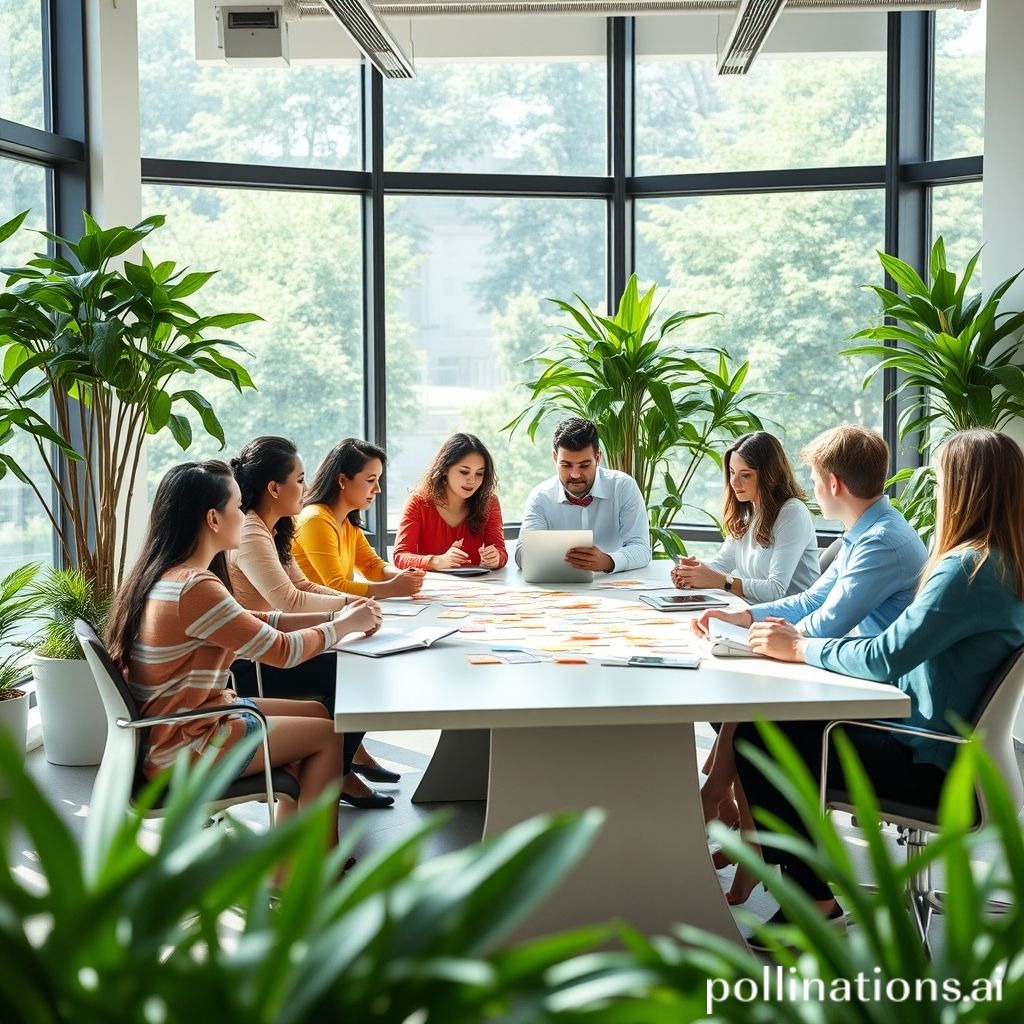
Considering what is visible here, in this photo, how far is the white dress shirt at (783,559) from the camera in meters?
4.10

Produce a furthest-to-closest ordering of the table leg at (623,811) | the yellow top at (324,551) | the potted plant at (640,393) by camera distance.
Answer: the potted plant at (640,393) → the yellow top at (324,551) → the table leg at (623,811)

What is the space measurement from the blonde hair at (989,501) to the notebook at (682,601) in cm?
109

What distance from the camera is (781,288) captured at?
21.7 feet

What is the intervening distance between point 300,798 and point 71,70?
12.3 feet

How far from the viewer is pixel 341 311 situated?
658cm

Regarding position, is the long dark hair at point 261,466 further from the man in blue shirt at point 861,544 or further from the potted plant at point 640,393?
the potted plant at point 640,393

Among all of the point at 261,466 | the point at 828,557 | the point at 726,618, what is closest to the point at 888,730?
the point at 726,618

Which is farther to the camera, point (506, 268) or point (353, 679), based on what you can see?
point (506, 268)

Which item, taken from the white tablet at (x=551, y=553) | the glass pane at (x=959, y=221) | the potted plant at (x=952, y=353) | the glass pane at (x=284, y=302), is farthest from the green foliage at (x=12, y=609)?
the glass pane at (x=959, y=221)

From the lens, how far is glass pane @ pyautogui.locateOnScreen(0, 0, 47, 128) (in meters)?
4.84

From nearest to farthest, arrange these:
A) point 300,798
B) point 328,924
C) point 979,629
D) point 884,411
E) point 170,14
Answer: point 328,924
point 979,629
point 300,798
point 170,14
point 884,411

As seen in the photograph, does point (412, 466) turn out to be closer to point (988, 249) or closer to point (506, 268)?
point (506, 268)

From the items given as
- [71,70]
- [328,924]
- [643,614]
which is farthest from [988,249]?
[328,924]

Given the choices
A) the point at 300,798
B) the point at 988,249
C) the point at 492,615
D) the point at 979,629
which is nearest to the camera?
the point at 979,629
